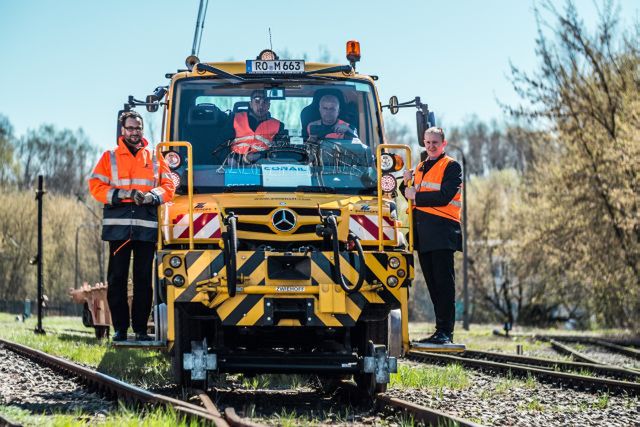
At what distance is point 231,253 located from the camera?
860 centimetres

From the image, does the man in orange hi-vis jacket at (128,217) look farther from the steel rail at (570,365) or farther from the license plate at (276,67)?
the steel rail at (570,365)

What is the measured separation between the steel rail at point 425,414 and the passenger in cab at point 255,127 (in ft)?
8.79

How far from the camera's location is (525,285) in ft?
177

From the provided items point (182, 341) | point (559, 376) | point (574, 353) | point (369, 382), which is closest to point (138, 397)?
point (182, 341)

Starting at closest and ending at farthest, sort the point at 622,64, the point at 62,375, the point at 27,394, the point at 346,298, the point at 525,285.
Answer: the point at 346,298 → the point at 27,394 → the point at 62,375 → the point at 622,64 → the point at 525,285

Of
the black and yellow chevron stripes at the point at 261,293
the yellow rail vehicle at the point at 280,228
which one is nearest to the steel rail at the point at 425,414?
the yellow rail vehicle at the point at 280,228

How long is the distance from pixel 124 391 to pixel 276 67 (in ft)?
12.0

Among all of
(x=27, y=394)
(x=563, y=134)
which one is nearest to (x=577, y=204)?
(x=563, y=134)

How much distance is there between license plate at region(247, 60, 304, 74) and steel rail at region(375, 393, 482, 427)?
3.49m

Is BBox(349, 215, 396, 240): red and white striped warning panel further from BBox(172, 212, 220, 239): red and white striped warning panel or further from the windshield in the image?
→ BBox(172, 212, 220, 239): red and white striped warning panel

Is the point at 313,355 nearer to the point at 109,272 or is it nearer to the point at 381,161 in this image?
the point at 381,161

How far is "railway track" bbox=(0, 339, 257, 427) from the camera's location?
23.3 ft

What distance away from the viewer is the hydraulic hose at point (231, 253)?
28.2 ft

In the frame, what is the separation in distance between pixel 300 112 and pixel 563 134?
75.7ft
